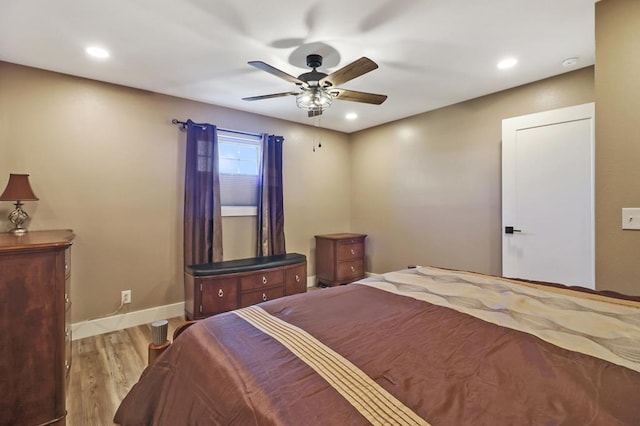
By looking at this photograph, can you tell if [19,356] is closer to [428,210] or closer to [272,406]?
[272,406]

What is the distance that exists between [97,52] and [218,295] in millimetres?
2318

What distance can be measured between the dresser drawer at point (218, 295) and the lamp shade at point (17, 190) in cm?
152

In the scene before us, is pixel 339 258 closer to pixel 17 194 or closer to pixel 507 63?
pixel 507 63

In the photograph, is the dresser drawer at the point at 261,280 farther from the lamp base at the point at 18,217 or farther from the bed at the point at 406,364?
the lamp base at the point at 18,217

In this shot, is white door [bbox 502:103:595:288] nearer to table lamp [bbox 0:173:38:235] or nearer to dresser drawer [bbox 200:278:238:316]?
dresser drawer [bbox 200:278:238:316]

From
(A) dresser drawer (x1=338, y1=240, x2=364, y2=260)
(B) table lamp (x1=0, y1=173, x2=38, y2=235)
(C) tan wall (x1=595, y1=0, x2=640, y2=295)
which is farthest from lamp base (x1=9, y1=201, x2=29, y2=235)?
(C) tan wall (x1=595, y1=0, x2=640, y2=295)

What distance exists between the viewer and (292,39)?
2.15 meters

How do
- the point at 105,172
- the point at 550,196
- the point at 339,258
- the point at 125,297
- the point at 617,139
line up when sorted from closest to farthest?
the point at 617,139 → the point at 550,196 → the point at 105,172 → the point at 125,297 → the point at 339,258

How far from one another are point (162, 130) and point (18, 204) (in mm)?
1368

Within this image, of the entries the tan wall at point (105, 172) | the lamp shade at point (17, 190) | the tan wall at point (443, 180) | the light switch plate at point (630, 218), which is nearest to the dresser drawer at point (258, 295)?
the tan wall at point (105, 172)

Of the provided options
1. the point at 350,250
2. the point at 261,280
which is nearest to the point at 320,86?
the point at 261,280

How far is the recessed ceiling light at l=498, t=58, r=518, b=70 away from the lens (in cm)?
246

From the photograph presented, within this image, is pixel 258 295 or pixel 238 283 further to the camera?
pixel 258 295

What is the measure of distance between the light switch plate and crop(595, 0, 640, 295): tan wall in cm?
A: 3
